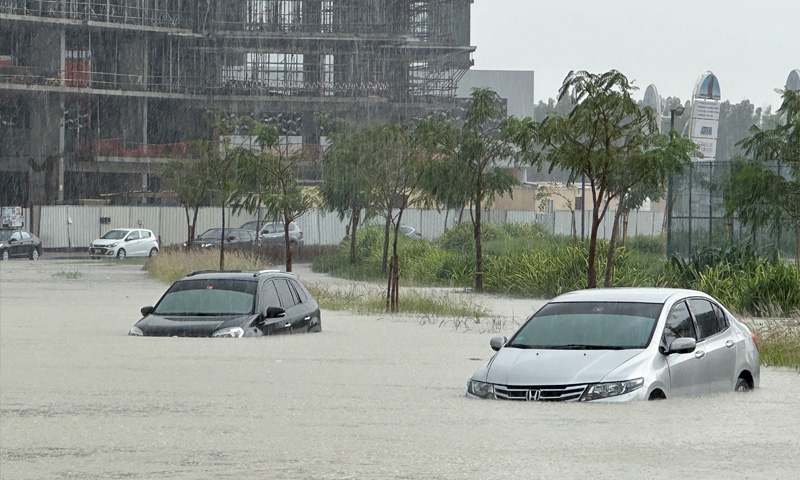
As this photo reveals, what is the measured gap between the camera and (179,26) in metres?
75.1

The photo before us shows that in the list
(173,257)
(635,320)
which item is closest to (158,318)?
(635,320)

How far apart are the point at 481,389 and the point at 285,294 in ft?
22.8

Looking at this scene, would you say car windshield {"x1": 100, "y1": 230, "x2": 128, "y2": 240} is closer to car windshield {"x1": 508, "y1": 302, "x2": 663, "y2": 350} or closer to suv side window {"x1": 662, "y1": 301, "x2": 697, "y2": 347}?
car windshield {"x1": 508, "y1": 302, "x2": 663, "y2": 350}

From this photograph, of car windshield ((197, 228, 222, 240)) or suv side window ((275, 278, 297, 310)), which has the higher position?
suv side window ((275, 278, 297, 310))

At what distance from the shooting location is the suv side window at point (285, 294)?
651 inches

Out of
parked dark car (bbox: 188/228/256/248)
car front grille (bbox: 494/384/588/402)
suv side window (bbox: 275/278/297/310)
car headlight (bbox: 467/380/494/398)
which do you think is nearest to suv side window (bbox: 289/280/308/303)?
suv side window (bbox: 275/278/297/310)

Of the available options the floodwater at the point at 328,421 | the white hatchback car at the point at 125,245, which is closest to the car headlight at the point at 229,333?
the floodwater at the point at 328,421

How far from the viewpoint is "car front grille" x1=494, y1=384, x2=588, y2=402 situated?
9680 millimetres

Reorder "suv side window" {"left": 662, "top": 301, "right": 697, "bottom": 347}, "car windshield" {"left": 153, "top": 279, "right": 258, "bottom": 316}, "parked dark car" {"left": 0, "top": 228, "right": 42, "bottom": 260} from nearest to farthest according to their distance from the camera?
"suv side window" {"left": 662, "top": 301, "right": 697, "bottom": 347}, "car windshield" {"left": 153, "top": 279, "right": 258, "bottom": 316}, "parked dark car" {"left": 0, "top": 228, "right": 42, "bottom": 260}

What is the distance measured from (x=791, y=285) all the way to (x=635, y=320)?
43.4 feet

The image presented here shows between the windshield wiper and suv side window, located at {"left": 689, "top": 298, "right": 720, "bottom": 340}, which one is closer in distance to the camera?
the windshield wiper

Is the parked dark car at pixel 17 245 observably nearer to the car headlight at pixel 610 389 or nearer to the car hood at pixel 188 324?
the car hood at pixel 188 324

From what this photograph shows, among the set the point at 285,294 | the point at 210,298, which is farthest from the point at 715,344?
the point at 210,298

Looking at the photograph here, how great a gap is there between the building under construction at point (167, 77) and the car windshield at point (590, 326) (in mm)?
61786
